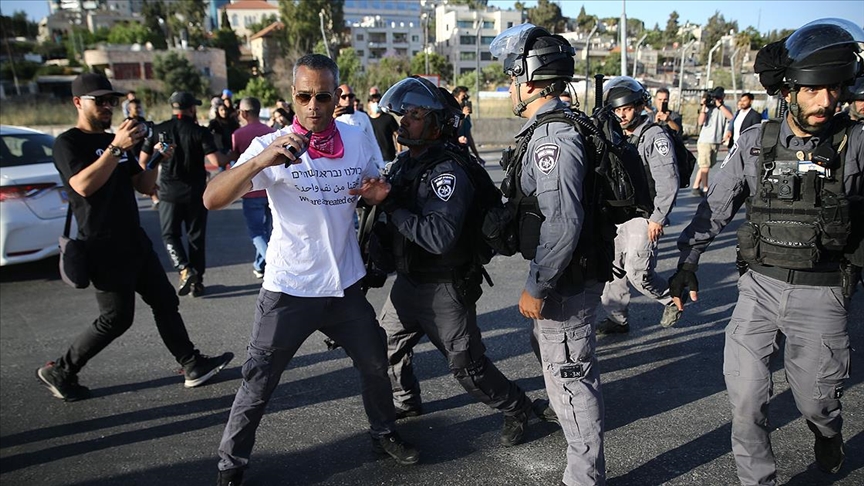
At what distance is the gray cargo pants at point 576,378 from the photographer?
262 cm

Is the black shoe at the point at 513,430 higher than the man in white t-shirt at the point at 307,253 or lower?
lower

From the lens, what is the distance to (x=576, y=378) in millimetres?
2668

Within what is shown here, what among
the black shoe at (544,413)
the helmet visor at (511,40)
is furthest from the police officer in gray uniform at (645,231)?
the helmet visor at (511,40)

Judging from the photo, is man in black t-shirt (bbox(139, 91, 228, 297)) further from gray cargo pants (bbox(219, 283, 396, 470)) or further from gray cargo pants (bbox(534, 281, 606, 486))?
gray cargo pants (bbox(534, 281, 606, 486))

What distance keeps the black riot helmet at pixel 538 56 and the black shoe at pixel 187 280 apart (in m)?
4.29

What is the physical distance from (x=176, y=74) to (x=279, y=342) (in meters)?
63.2

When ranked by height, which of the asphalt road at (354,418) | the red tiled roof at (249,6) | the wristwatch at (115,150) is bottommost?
the asphalt road at (354,418)

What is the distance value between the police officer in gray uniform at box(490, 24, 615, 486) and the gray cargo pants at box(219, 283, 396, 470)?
79 centimetres

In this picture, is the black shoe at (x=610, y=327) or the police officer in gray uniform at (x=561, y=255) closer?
the police officer in gray uniform at (x=561, y=255)

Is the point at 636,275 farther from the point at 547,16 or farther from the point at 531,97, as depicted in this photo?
the point at 547,16

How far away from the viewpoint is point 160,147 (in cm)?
432

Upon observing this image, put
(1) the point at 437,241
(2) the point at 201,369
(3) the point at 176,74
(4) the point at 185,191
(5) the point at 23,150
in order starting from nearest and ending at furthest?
(1) the point at 437,241 < (2) the point at 201,369 < (4) the point at 185,191 < (5) the point at 23,150 < (3) the point at 176,74

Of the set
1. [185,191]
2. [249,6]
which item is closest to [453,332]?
[185,191]

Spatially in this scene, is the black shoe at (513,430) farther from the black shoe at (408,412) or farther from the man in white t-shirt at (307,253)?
the man in white t-shirt at (307,253)
